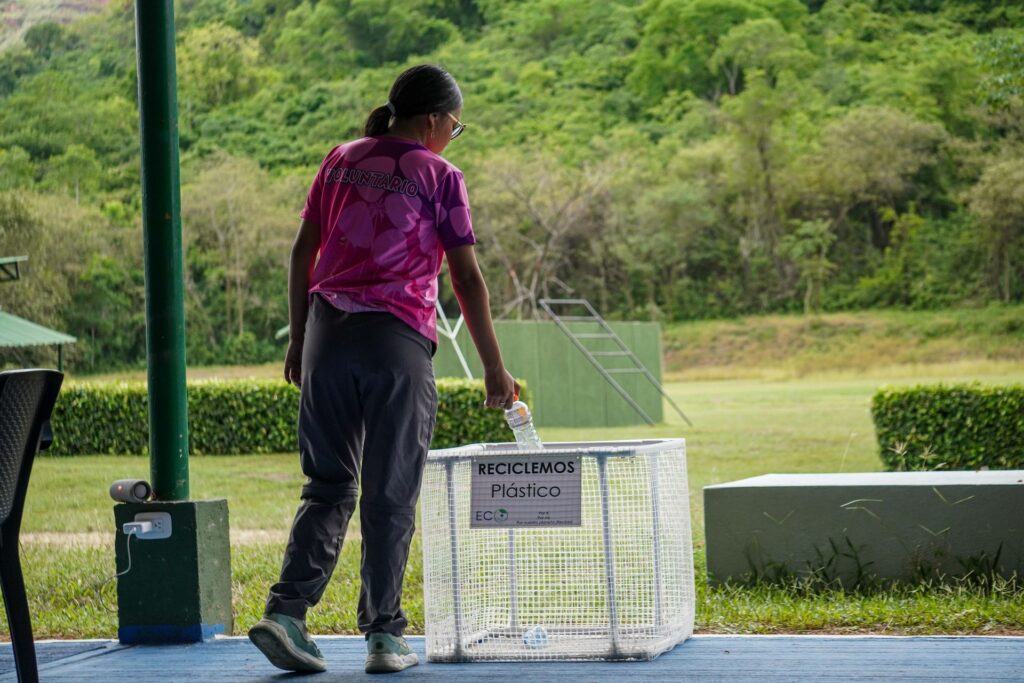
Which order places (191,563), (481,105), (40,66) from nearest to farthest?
(191,563) < (40,66) < (481,105)

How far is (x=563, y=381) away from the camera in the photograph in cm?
1204

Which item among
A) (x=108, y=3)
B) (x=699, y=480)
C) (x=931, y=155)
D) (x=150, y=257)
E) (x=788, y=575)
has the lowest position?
(x=699, y=480)

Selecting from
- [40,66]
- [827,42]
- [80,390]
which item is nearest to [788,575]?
[80,390]

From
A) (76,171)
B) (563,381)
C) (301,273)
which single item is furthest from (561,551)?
(76,171)

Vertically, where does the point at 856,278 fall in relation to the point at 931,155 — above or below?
below

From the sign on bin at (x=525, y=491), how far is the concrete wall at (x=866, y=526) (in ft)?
2.89

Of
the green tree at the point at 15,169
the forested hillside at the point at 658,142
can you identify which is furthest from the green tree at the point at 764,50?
the green tree at the point at 15,169

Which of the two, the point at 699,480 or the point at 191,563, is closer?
the point at 191,563

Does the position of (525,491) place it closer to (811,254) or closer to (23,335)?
(23,335)

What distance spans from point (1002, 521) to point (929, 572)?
0.62ft

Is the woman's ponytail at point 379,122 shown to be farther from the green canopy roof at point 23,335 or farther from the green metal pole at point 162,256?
the green canopy roof at point 23,335

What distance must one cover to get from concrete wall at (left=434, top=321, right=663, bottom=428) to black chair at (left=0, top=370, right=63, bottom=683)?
30.4 ft

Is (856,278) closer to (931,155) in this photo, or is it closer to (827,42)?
(931,155)

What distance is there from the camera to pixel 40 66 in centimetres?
1666
